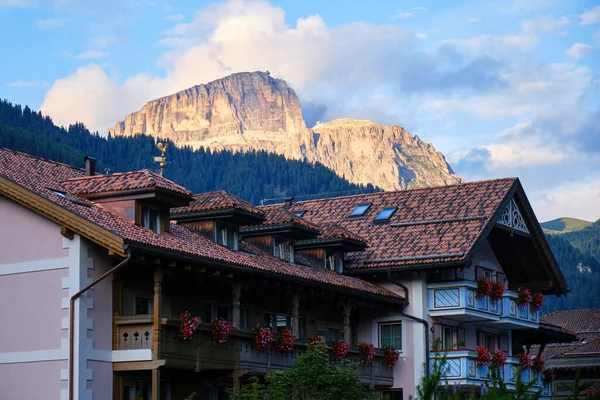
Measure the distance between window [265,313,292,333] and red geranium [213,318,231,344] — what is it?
20.5 feet

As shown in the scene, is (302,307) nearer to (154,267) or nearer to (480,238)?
(480,238)

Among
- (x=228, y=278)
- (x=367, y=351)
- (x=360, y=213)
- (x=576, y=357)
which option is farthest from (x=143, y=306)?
(x=576, y=357)

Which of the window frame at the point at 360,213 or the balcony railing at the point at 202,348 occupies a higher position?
the window frame at the point at 360,213

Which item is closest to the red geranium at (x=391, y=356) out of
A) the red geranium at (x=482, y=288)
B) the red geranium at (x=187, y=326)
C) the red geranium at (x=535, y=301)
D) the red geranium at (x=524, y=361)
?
the red geranium at (x=482, y=288)

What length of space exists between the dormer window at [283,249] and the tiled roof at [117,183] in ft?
26.9

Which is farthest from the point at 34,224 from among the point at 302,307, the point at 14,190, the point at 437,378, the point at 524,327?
the point at 524,327

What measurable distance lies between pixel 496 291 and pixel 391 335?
15.7 feet

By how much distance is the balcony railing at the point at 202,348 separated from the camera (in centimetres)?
3186

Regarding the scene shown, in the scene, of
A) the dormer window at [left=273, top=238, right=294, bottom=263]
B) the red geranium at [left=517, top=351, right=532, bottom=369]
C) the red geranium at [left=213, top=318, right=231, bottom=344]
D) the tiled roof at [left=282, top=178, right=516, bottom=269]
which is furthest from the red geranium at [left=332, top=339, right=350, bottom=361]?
the red geranium at [left=517, top=351, right=532, bottom=369]

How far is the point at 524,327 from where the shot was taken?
51.2 metres

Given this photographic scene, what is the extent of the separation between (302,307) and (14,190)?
45.7 ft

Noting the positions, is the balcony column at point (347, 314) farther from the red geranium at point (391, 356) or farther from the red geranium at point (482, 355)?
the red geranium at point (482, 355)

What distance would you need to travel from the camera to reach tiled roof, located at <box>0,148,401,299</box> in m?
32.2

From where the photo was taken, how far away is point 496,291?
47.7m
